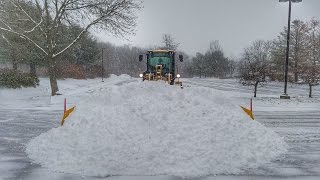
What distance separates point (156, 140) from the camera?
9016mm

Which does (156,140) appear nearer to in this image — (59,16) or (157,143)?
(157,143)

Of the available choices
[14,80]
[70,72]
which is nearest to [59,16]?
[14,80]

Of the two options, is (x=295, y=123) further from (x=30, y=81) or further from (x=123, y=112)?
(x=30, y=81)

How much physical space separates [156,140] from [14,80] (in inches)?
913

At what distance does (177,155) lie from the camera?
825cm

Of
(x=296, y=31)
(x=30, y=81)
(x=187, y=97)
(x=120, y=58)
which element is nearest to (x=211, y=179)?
(x=187, y=97)

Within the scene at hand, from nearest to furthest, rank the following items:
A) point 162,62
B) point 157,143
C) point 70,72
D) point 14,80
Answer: point 157,143
point 162,62
point 14,80
point 70,72

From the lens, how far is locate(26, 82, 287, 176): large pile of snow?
25.7ft

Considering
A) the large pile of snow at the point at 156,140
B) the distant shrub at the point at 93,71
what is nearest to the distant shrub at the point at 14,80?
the large pile of snow at the point at 156,140

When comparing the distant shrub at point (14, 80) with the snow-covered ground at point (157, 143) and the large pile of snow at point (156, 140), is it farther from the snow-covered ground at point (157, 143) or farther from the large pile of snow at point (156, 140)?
the large pile of snow at point (156, 140)

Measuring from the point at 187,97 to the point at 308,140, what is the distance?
13.6 feet

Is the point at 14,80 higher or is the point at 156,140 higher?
the point at 14,80

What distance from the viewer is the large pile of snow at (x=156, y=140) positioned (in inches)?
308

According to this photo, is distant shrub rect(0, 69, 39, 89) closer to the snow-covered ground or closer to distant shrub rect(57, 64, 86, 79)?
the snow-covered ground
